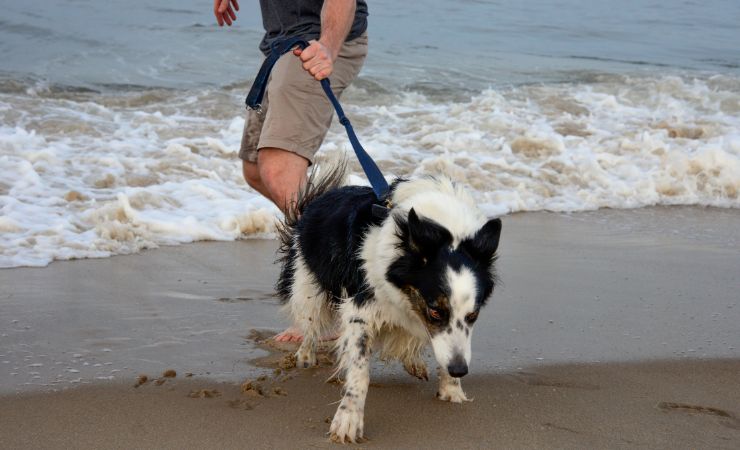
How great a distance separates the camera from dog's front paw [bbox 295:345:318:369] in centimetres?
432

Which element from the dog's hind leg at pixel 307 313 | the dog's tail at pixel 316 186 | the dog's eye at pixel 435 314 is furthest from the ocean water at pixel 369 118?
the dog's eye at pixel 435 314

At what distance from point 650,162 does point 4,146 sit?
22.0 ft

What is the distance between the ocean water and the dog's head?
4.89 feet

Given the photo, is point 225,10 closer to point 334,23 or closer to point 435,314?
point 334,23

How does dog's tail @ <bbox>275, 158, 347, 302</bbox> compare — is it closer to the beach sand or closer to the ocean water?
the ocean water

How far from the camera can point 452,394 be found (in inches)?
150

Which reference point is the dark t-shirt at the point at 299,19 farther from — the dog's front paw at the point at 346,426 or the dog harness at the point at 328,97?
the dog's front paw at the point at 346,426

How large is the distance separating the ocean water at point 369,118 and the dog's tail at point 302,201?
7.2 inches

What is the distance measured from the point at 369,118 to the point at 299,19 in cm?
670

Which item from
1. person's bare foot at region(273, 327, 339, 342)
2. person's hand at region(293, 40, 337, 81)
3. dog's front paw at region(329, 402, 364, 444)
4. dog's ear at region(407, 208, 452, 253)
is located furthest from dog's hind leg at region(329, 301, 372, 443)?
person's hand at region(293, 40, 337, 81)

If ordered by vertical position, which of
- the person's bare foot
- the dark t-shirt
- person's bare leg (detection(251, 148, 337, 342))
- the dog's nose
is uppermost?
the dark t-shirt

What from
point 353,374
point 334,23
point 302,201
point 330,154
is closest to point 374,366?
point 353,374

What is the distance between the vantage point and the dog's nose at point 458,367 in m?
3.23

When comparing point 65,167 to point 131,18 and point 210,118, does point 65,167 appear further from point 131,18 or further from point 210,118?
point 131,18
